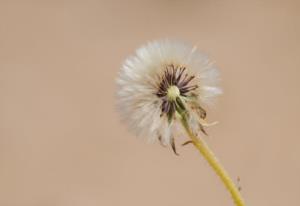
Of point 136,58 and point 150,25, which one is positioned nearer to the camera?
point 136,58

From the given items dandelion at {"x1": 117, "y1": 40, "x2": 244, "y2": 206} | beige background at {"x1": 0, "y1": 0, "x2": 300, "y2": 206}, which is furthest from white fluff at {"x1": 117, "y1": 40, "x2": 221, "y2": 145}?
beige background at {"x1": 0, "y1": 0, "x2": 300, "y2": 206}

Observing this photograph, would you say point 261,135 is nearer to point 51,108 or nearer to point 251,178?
point 251,178

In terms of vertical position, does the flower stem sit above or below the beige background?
below

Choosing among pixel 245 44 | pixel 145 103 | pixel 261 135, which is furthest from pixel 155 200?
pixel 145 103

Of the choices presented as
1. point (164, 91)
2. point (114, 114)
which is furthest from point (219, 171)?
point (114, 114)

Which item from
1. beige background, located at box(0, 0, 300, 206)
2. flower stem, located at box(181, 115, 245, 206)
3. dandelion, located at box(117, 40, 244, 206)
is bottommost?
flower stem, located at box(181, 115, 245, 206)

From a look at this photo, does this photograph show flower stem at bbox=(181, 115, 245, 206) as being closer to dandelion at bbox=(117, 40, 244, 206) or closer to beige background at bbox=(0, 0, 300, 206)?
dandelion at bbox=(117, 40, 244, 206)
